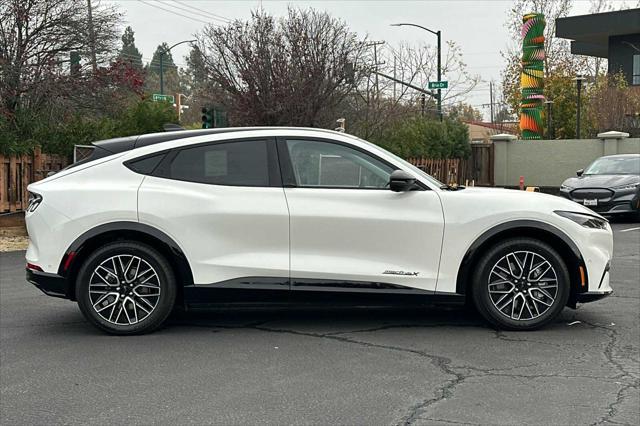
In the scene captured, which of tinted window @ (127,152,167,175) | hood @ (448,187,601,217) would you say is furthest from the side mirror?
tinted window @ (127,152,167,175)

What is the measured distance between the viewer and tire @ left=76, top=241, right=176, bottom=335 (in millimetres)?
6309

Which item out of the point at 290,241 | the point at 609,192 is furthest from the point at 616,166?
the point at 290,241

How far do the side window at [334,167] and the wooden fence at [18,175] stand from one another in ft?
36.5

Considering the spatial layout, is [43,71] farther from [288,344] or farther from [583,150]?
[583,150]

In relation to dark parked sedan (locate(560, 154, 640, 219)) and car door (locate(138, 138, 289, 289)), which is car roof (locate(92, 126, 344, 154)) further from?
dark parked sedan (locate(560, 154, 640, 219))

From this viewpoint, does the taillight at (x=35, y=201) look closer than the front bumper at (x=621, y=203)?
Yes

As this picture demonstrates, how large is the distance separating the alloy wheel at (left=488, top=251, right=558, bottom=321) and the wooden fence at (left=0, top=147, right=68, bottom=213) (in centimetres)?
1227

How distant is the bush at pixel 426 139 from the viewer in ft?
92.2

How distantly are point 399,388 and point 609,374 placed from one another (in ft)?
5.00

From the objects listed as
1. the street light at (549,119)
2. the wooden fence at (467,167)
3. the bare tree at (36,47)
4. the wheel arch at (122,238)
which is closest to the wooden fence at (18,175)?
the bare tree at (36,47)

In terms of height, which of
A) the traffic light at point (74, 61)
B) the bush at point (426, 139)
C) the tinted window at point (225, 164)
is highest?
the traffic light at point (74, 61)

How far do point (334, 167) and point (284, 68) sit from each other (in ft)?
62.1

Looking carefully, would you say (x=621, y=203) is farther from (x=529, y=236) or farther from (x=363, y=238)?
(x=363, y=238)

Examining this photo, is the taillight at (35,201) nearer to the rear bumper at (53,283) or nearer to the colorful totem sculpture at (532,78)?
the rear bumper at (53,283)
